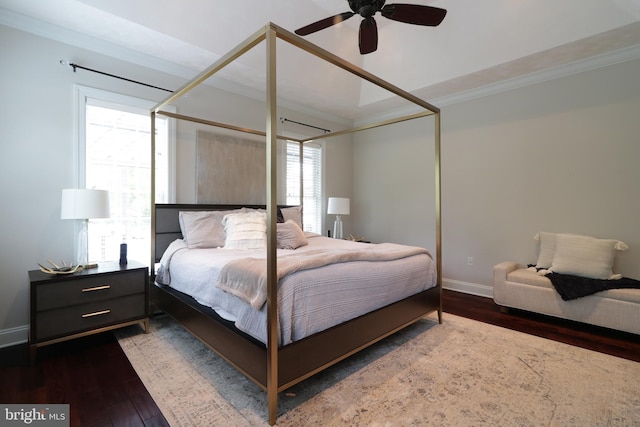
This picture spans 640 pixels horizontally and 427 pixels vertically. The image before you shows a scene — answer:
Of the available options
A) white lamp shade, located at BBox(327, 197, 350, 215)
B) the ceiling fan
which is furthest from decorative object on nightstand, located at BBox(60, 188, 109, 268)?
white lamp shade, located at BBox(327, 197, 350, 215)

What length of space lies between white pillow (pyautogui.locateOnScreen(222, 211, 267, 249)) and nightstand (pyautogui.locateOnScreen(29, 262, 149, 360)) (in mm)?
816

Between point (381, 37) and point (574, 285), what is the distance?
3.71m

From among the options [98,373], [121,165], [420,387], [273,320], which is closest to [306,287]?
[273,320]

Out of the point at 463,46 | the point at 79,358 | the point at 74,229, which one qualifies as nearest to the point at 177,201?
the point at 74,229

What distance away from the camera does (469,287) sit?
417cm

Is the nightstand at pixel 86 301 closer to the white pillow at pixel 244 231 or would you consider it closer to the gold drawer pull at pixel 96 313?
the gold drawer pull at pixel 96 313

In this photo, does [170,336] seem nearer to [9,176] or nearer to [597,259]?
[9,176]

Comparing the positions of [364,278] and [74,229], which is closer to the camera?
[364,278]

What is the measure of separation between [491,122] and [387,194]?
5.92 feet

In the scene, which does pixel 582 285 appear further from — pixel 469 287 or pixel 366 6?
pixel 366 6

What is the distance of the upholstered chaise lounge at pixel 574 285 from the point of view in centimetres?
271

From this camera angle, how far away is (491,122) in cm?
395

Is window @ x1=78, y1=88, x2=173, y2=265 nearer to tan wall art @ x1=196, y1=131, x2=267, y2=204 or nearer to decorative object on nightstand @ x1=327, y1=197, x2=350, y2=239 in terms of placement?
tan wall art @ x1=196, y1=131, x2=267, y2=204

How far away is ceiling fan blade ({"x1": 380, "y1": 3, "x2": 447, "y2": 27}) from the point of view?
6.86ft
